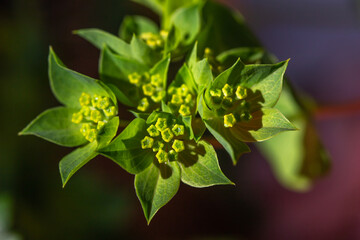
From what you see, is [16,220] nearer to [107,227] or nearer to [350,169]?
[107,227]

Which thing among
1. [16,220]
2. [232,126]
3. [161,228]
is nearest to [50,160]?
[16,220]

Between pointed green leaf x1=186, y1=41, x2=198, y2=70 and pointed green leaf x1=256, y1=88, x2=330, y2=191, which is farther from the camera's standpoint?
pointed green leaf x1=256, y1=88, x2=330, y2=191

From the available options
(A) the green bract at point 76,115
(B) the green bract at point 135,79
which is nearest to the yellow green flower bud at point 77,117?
(A) the green bract at point 76,115

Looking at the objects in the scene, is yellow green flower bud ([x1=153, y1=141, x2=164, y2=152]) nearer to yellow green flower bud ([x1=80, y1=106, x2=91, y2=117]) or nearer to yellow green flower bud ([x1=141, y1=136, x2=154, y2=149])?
yellow green flower bud ([x1=141, y1=136, x2=154, y2=149])

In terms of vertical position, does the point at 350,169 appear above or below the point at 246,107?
below

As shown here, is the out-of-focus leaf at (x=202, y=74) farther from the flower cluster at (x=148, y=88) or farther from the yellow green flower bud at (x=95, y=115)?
the yellow green flower bud at (x=95, y=115)

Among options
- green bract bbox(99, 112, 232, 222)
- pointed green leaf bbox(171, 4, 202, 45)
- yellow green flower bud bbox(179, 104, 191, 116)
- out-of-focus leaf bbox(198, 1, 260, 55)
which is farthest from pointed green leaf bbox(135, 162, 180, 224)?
out-of-focus leaf bbox(198, 1, 260, 55)

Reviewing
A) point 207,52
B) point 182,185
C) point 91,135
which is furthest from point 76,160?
point 182,185
